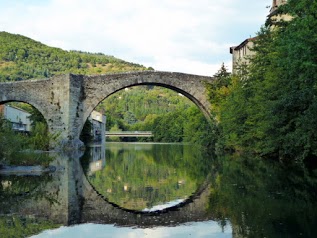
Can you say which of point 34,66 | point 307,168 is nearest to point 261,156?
point 307,168

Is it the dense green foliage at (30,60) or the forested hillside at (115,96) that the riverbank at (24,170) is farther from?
the dense green foliage at (30,60)

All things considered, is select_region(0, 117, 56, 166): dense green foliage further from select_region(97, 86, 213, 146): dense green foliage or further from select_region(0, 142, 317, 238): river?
select_region(97, 86, 213, 146): dense green foliage

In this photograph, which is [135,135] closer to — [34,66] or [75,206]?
[34,66]

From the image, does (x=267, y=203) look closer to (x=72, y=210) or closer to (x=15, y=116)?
(x=72, y=210)

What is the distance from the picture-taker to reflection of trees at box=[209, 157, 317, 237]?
7.36 m

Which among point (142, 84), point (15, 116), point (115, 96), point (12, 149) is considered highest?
point (115, 96)

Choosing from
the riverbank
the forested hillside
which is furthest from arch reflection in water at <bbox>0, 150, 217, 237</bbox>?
the forested hillside

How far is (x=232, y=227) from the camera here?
7.54 m

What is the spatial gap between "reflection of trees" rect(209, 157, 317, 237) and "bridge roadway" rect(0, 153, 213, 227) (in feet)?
1.42

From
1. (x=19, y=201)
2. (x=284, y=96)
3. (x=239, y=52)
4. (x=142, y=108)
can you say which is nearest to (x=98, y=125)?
(x=239, y=52)

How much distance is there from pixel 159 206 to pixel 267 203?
224cm

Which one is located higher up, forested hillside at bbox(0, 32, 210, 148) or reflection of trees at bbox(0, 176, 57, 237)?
forested hillside at bbox(0, 32, 210, 148)

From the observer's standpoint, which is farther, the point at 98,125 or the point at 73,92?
the point at 98,125

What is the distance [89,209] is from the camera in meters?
9.56
